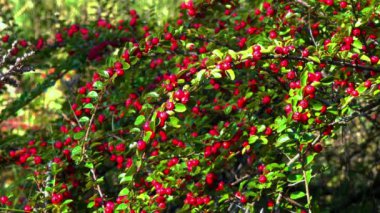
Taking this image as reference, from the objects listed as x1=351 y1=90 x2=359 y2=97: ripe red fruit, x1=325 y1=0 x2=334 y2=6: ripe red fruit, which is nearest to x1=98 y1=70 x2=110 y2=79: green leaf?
x1=351 y1=90 x2=359 y2=97: ripe red fruit

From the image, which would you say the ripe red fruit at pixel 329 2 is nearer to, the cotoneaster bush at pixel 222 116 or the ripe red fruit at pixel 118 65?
the cotoneaster bush at pixel 222 116

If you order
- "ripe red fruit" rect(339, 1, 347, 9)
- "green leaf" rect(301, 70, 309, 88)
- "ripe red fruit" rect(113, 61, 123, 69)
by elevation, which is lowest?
"green leaf" rect(301, 70, 309, 88)

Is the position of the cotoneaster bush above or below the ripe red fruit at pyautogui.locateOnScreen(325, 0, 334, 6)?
below

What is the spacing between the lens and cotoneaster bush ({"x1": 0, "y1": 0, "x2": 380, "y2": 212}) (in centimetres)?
231

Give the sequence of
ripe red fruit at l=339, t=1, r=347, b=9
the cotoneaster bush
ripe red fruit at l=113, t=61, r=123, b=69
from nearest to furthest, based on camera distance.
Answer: the cotoneaster bush
ripe red fruit at l=113, t=61, r=123, b=69
ripe red fruit at l=339, t=1, r=347, b=9

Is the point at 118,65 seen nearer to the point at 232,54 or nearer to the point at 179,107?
the point at 179,107

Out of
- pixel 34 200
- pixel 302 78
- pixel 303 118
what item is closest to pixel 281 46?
pixel 302 78

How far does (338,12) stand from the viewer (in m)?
2.90

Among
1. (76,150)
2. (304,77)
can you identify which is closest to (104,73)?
(76,150)

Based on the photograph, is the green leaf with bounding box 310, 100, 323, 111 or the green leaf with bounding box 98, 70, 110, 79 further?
the green leaf with bounding box 98, 70, 110, 79

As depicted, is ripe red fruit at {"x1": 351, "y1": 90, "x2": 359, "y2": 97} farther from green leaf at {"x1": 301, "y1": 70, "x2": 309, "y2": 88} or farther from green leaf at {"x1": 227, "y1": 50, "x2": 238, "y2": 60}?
green leaf at {"x1": 227, "y1": 50, "x2": 238, "y2": 60}

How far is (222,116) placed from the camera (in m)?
3.38

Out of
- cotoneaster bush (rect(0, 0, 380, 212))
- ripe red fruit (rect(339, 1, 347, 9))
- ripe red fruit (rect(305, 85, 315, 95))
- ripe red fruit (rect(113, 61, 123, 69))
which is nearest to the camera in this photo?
ripe red fruit (rect(305, 85, 315, 95))

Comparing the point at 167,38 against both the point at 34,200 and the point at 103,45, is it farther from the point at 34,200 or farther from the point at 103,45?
Answer: the point at 103,45
